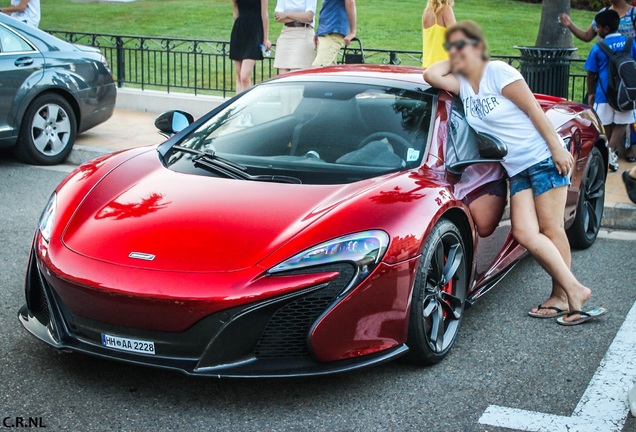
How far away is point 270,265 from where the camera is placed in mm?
3686

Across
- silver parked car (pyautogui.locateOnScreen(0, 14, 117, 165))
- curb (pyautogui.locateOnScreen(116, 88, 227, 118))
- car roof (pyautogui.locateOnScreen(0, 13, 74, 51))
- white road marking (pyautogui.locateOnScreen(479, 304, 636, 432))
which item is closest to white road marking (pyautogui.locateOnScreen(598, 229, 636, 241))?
white road marking (pyautogui.locateOnScreen(479, 304, 636, 432))

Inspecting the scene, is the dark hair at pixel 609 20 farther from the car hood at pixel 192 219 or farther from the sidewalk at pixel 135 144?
the car hood at pixel 192 219

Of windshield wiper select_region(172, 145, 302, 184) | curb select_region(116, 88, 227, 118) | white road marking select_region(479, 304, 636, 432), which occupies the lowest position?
curb select_region(116, 88, 227, 118)

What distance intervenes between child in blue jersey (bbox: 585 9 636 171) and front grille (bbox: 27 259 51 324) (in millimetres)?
6178

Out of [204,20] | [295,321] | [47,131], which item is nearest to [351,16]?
[47,131]

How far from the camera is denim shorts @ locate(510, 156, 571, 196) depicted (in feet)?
15.6

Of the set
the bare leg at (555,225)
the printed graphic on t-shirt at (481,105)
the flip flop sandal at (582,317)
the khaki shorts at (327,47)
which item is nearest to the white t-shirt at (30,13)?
the khaki shorts at (327,47)

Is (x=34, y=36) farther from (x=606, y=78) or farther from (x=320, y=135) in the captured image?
(x=606, y=78)

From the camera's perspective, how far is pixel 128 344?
3.72 m

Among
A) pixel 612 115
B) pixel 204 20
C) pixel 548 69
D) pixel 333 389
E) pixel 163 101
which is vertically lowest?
pixel 204 20

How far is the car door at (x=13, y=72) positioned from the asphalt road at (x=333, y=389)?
168 inches

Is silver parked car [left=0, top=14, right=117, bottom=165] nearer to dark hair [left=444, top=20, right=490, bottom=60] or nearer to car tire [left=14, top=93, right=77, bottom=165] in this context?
car tire [left=14, top=93, right=77, bottom=165]

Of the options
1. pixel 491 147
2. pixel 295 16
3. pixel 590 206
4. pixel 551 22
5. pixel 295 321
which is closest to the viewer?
pixel 295 321

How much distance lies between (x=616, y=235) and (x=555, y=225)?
254 centimetres
